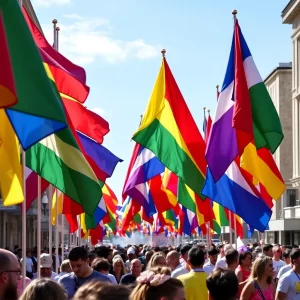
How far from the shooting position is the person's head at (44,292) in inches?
178

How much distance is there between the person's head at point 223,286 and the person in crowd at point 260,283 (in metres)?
2.43

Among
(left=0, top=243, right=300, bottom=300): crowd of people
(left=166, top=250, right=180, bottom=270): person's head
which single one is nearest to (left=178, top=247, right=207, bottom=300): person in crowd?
(left=0, top=243, right=300, bottom=300): crowd of people

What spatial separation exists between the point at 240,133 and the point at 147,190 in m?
6.88

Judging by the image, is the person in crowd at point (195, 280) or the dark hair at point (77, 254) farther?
the dark hair at point (77, 254)

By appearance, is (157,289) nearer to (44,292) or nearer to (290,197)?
(44,292)

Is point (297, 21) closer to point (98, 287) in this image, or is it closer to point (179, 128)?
point (179, 128)

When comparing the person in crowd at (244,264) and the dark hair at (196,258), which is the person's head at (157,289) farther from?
the person in crowd at (244,264)

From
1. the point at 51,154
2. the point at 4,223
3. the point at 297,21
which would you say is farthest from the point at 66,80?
the point at 297,21

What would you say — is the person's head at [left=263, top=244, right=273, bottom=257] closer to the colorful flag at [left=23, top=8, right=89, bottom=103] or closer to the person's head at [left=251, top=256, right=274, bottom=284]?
the colorful flag at [left=23, top=8, right=89, bottom=103]

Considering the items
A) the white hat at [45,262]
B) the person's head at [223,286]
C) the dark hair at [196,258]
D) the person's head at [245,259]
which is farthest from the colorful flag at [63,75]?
the person's head at [223,286]

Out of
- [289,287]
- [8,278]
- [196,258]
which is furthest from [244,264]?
[8,278]

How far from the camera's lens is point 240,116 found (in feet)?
43.7

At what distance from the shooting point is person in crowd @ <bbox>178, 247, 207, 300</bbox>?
8727mm

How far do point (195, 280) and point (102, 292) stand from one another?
5.04 meters
